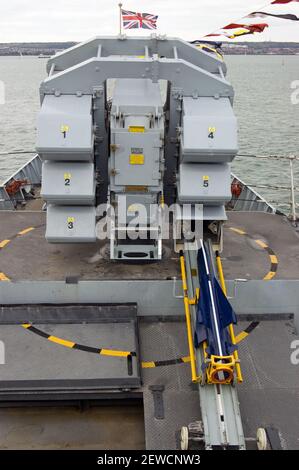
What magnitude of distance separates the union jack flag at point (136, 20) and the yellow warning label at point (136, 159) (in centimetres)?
471

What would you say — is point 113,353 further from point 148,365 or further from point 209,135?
point 209,135

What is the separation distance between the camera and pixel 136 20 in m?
11.3

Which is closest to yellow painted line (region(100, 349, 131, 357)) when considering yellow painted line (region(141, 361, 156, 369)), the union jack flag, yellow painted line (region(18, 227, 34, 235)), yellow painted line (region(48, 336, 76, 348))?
yellow painted line (region(141, 361, 156, 369))

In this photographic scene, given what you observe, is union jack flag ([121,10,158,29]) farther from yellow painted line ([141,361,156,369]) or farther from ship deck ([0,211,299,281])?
yellow painted line ([141,361,156,369])

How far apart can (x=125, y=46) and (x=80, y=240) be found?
3541mm

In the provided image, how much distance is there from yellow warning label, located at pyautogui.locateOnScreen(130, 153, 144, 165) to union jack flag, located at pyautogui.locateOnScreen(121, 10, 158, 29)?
15.5ft

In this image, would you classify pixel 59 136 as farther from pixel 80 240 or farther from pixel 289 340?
pixel 289 340

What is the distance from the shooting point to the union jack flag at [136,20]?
445 inches

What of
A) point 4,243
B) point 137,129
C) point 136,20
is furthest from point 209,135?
point 136,20

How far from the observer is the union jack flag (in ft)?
37.1

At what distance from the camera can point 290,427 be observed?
596 cm

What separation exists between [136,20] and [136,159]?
490 cm

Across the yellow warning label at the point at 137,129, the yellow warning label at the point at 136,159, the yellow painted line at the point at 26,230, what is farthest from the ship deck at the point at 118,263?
the yellow warning label at the point at 137,129

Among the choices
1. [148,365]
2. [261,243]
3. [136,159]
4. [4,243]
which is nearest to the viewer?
[148,365]
